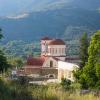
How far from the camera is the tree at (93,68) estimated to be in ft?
100

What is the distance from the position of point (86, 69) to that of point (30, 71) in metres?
30.9

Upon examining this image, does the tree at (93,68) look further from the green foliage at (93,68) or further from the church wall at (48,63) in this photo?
the church wall at (48,63)

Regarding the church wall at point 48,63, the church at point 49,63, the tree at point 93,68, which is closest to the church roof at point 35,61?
the church at point 49,63

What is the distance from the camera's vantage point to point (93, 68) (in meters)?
31.9

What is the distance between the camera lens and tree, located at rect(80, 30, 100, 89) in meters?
30.5

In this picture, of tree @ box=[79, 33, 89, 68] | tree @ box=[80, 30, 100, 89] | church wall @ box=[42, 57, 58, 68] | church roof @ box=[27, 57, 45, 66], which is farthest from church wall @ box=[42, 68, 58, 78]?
tree @ box=[80, 30, 100, 89]

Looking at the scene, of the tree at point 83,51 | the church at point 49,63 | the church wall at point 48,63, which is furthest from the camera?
the church wall at point 48,63

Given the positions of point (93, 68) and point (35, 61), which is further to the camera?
point (35, 61)

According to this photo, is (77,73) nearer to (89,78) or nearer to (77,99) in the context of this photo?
(89,78)

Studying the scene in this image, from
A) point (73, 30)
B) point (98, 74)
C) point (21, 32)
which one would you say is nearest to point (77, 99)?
point (98, 74)

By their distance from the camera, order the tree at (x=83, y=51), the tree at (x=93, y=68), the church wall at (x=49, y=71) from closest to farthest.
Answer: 1. the tree at (x=93, y=68)
2. the tree at (x=83, y=51)
3. the church wall at (x=49, y=71)

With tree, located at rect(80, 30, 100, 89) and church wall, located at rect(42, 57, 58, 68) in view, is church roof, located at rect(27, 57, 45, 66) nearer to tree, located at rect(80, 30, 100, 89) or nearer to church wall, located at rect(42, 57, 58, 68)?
church wall, located at rect(42, 57, 58, 68)

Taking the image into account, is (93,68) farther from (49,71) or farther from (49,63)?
(49,71)

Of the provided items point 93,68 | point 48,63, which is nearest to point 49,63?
point 48,63
